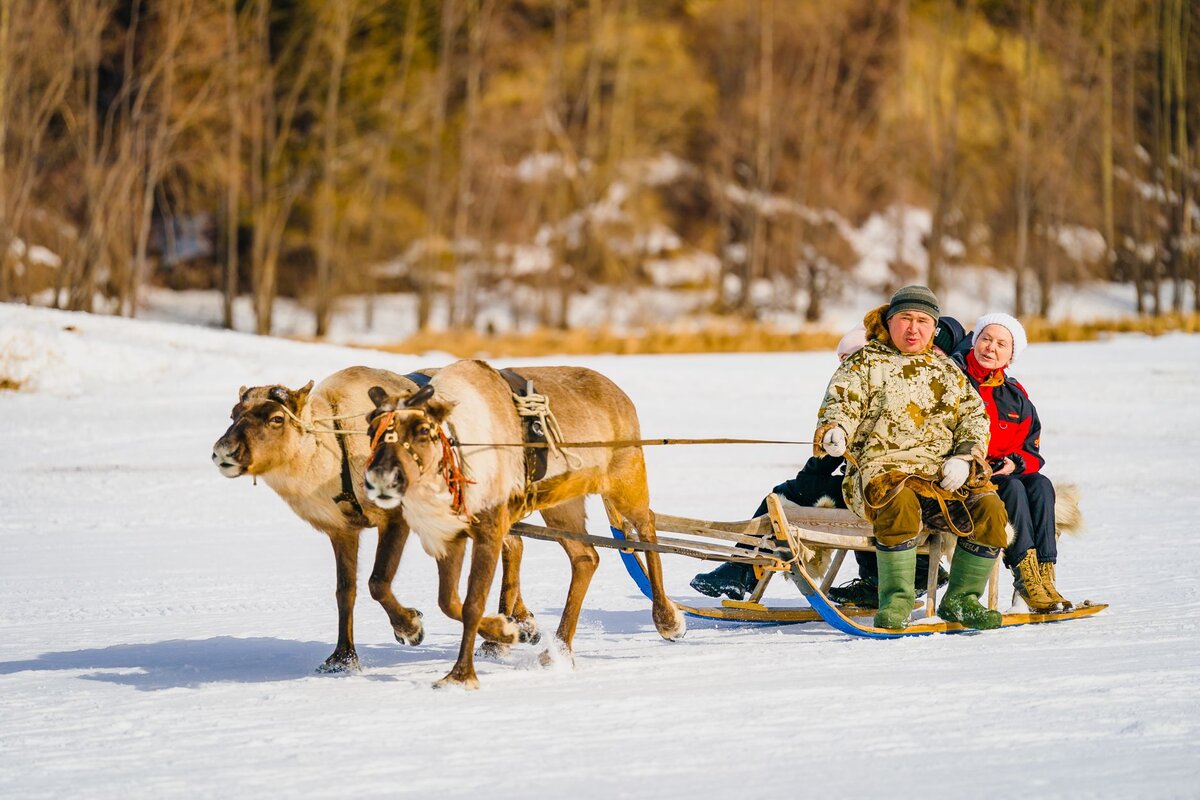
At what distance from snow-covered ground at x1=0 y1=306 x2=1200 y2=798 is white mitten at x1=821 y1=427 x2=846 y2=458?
963 millimetres

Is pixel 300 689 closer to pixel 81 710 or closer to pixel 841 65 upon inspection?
pixel 81 710

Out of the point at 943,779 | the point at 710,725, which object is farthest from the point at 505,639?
the point at 943,779

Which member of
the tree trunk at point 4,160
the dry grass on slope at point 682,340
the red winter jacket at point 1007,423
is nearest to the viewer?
the red winter jacket at point 1007,423

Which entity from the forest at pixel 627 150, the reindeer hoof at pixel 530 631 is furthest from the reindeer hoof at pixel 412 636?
the forest at pixel 627 150

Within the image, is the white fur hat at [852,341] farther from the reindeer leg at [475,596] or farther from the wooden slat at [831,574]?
the reindeer leg at [475,596]

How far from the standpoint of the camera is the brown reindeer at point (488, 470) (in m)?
6.33

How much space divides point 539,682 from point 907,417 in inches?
90.2

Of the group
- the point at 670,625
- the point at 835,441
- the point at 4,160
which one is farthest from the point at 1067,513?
the point at 4,160

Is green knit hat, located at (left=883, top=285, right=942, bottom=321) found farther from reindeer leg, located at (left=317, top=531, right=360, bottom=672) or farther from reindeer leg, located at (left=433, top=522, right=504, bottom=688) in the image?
reindeer leg, located at (left=317, top=531, right=360, bottom=672)

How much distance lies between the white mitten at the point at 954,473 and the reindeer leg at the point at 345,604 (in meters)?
2.96

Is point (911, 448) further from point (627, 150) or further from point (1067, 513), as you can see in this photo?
point (627, 150)

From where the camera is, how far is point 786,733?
5305 mm

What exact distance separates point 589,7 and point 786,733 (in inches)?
1340

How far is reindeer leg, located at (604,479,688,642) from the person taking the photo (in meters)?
7.61
